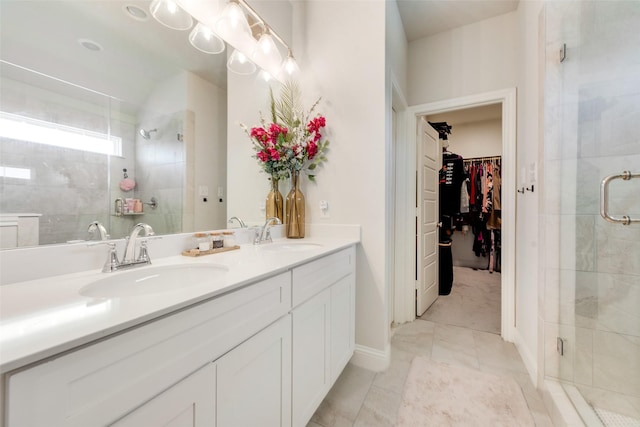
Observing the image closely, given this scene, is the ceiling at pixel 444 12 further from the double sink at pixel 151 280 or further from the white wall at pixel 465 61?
the double sink at pixel 151 280

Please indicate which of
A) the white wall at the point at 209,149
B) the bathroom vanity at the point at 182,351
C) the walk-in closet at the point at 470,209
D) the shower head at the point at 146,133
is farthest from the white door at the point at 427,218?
the shower head at the point at 146,133

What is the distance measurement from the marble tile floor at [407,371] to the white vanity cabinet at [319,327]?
6.9 inches

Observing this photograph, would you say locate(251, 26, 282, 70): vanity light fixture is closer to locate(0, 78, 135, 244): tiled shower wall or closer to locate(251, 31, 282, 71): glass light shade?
locate(251, 31, 282, 71): glass light shade

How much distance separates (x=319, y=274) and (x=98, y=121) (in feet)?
3.49

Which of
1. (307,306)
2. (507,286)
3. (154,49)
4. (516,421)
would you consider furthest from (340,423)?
(154,49)

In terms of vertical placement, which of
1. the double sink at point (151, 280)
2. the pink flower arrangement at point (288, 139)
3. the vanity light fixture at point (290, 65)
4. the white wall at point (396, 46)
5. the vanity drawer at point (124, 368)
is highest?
the white wall at point (396, 46)

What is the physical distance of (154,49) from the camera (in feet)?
3.81

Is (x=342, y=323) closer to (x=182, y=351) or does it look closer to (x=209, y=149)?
(x=182, y=351)

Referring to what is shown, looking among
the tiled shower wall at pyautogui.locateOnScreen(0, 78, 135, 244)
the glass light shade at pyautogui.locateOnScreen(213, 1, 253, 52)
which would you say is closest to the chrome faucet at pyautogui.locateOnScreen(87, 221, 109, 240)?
the tiled shower wall at pyautogui.locateOnScreen(0, 78, 135, 244)

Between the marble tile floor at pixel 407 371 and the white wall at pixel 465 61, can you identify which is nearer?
the marble tile floor at pixel 407 371

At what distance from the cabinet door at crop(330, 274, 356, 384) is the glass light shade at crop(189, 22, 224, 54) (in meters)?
1.46

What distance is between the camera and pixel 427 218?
2.57m

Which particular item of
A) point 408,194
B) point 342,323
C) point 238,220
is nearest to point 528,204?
point 408,194

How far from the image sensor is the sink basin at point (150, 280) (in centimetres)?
79
